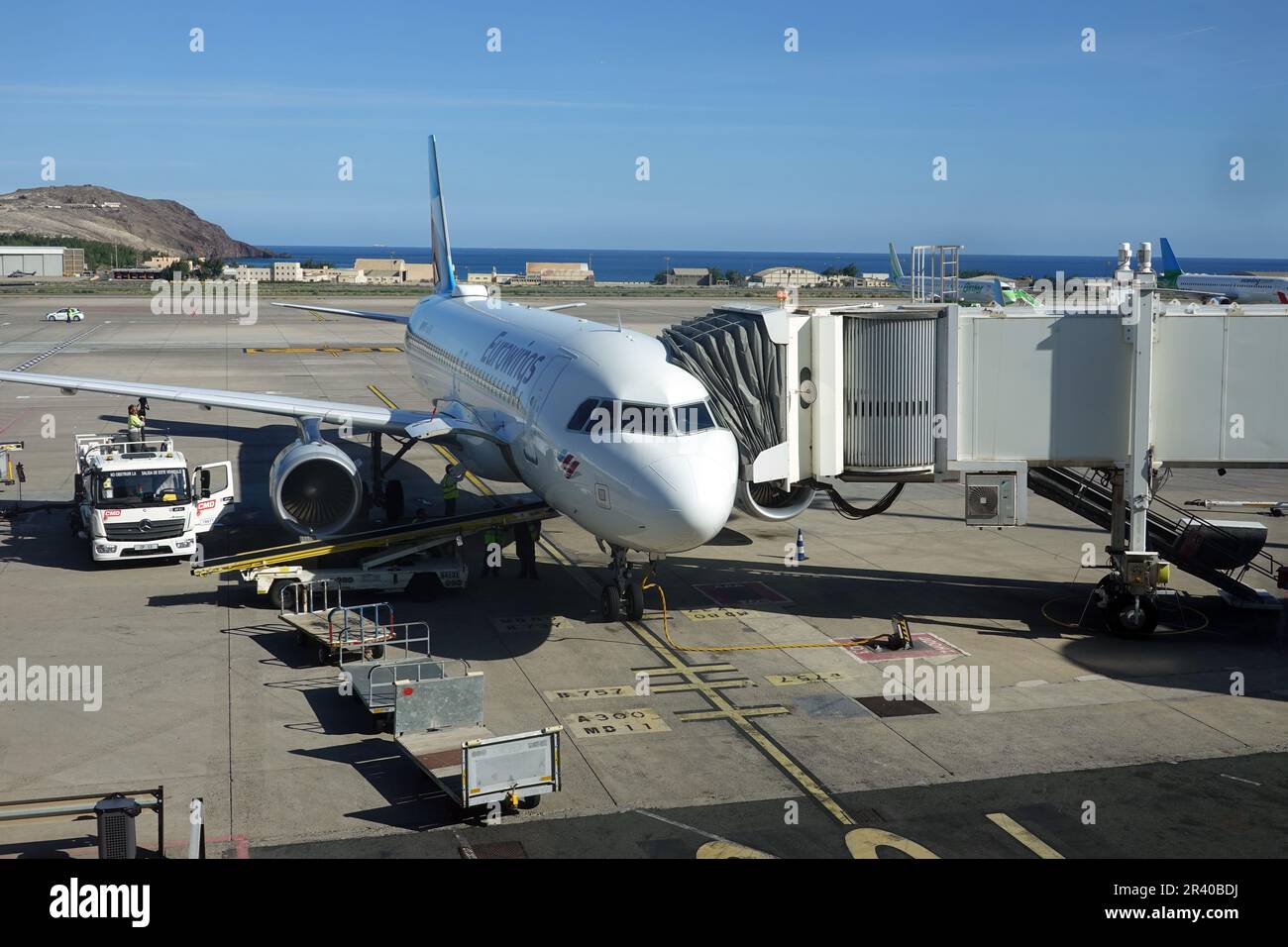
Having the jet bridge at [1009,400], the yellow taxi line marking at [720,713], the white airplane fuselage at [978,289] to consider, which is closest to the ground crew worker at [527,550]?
the jet bridge at [1009,400]

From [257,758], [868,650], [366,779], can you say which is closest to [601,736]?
[366,779]

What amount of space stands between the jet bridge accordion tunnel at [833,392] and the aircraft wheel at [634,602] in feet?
8.41

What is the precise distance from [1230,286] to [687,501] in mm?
73391

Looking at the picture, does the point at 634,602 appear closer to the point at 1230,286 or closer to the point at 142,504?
the point at 142,504

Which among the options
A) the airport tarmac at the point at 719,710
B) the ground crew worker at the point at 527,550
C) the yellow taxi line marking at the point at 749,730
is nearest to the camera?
the airport tarmac at the point at 719,710

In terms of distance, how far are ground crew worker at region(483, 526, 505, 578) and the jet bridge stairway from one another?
11312 mm

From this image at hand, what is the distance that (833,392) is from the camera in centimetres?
2236

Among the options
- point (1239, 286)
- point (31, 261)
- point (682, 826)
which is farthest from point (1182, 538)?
point (31, 261)

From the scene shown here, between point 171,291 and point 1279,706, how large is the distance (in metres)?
147

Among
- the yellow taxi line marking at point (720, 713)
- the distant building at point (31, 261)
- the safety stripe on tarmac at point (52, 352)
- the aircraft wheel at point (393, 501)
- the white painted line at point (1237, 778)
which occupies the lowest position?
the white painted line at point (1237, 778)

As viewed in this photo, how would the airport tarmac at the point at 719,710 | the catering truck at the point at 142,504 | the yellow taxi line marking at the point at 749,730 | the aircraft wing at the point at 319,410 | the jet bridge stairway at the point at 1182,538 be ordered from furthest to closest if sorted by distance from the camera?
the aircraft wing at the point at 319,410 → the catering truck at the point at 142,504 → the jet bridge stairway at the point at 1182,538 → the yellow taxi line marking at the point at 749,730 → the airport tarmac at the point at 719,710

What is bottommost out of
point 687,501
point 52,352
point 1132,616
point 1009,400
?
point 1132,616

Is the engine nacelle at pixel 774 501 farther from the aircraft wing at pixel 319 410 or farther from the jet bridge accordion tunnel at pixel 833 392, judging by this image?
the aircraft wing at pixel 319 410

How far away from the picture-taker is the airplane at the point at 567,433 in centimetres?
1912
